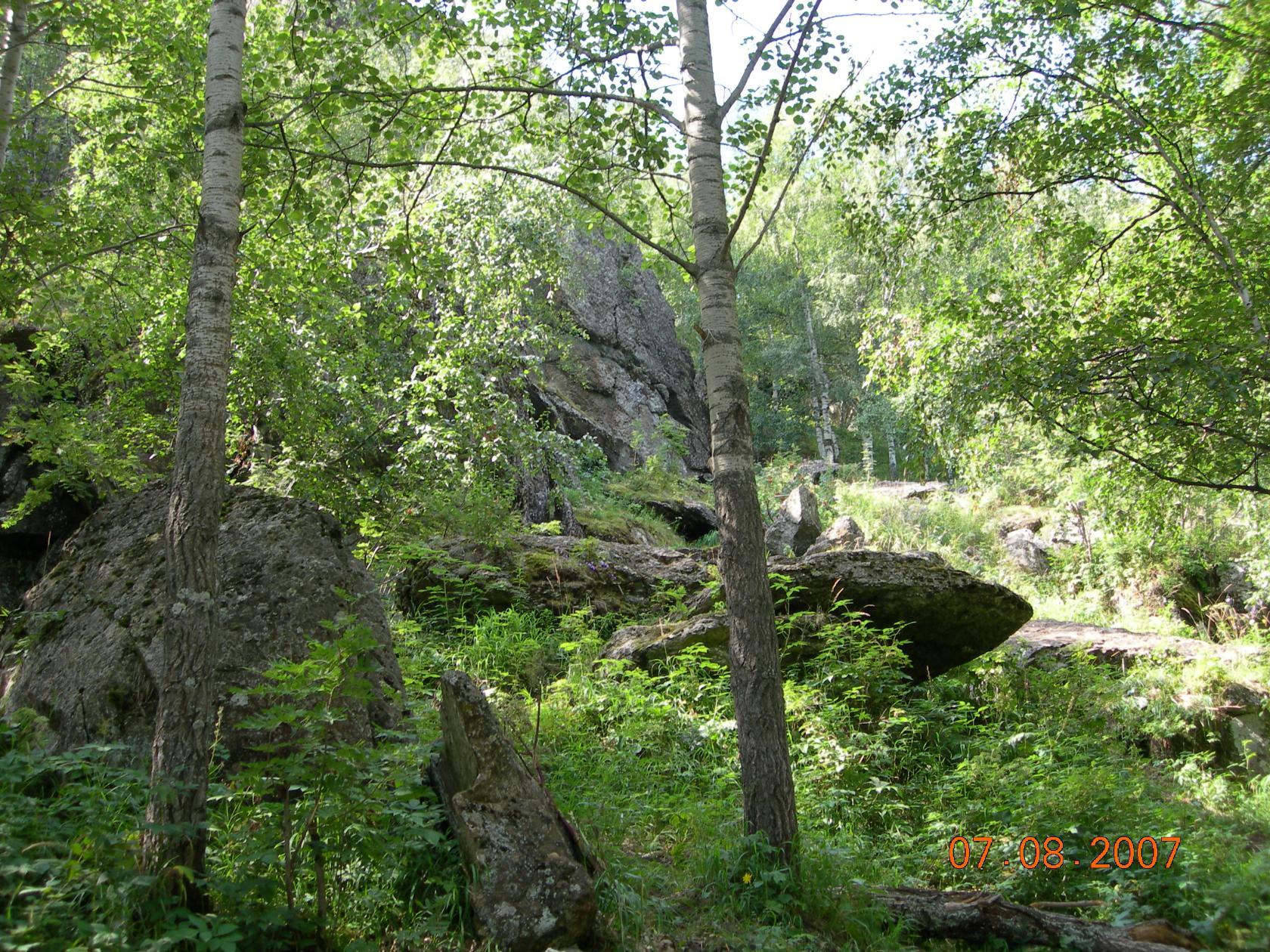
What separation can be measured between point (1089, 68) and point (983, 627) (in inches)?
209

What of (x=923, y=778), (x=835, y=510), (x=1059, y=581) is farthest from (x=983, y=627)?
(x=835, y=510)

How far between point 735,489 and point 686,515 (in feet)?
40.7

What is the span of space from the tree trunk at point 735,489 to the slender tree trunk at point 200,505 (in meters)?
2.34

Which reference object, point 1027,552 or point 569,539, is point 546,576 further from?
point 1027,552

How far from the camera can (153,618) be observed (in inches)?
173

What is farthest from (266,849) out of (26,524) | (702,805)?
(26,524)

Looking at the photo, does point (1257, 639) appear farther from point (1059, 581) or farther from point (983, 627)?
point (983, 627)

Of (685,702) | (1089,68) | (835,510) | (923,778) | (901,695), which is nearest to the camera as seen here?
(923,778)

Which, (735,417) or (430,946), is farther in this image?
(735,417)

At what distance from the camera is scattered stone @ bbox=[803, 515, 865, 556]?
47.7 ft

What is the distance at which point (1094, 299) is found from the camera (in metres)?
7.52
